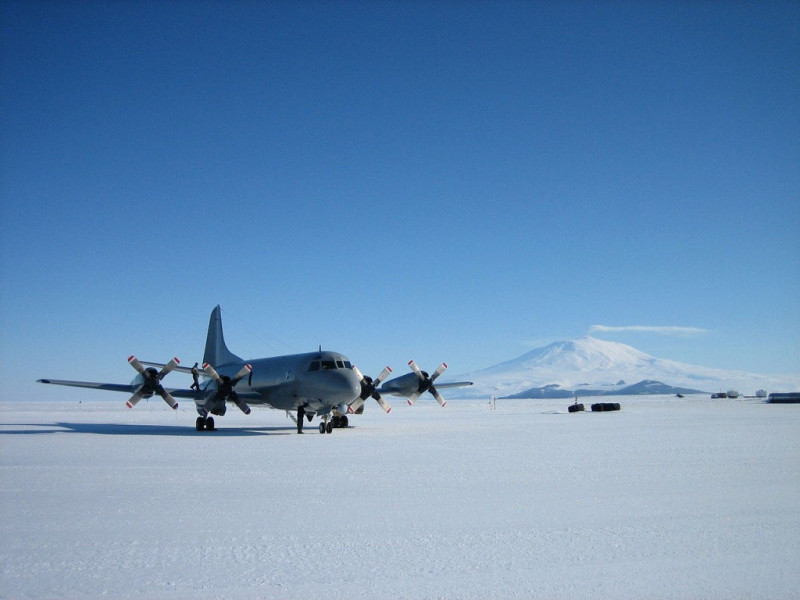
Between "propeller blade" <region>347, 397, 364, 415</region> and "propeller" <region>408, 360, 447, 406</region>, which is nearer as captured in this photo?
"propeller blade" <region>347, 397, 364, 415</region>

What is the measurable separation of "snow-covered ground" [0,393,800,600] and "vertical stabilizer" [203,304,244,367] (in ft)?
80.1

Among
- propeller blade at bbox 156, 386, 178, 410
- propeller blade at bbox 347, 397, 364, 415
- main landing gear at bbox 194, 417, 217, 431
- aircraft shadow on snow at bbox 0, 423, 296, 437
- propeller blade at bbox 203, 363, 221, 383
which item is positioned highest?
propeller blade at bbox 203, 363, 221, 383

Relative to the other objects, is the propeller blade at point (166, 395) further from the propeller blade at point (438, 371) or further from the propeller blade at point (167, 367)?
the propeller blade at point (438, 371)

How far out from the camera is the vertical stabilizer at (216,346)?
41.3m

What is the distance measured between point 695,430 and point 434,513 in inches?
853

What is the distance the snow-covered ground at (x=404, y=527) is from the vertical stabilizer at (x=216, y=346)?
2442 cm

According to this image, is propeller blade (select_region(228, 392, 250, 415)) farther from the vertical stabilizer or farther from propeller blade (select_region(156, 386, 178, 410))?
the vertical stabilizer

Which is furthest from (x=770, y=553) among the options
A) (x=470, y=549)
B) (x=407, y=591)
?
(x=407, y=591)

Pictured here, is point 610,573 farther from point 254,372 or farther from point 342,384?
point 254,372

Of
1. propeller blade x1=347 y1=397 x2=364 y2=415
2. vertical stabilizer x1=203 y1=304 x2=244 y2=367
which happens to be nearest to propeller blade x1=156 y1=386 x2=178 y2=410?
propeller blade x1=347 y1=397 x2=364 y2=415

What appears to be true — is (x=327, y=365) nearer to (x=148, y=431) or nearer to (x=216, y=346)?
(x=148, y=431)

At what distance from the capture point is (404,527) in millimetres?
8562

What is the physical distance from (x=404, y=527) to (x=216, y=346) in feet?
116

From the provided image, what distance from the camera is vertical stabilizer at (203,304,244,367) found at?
4128 cm
